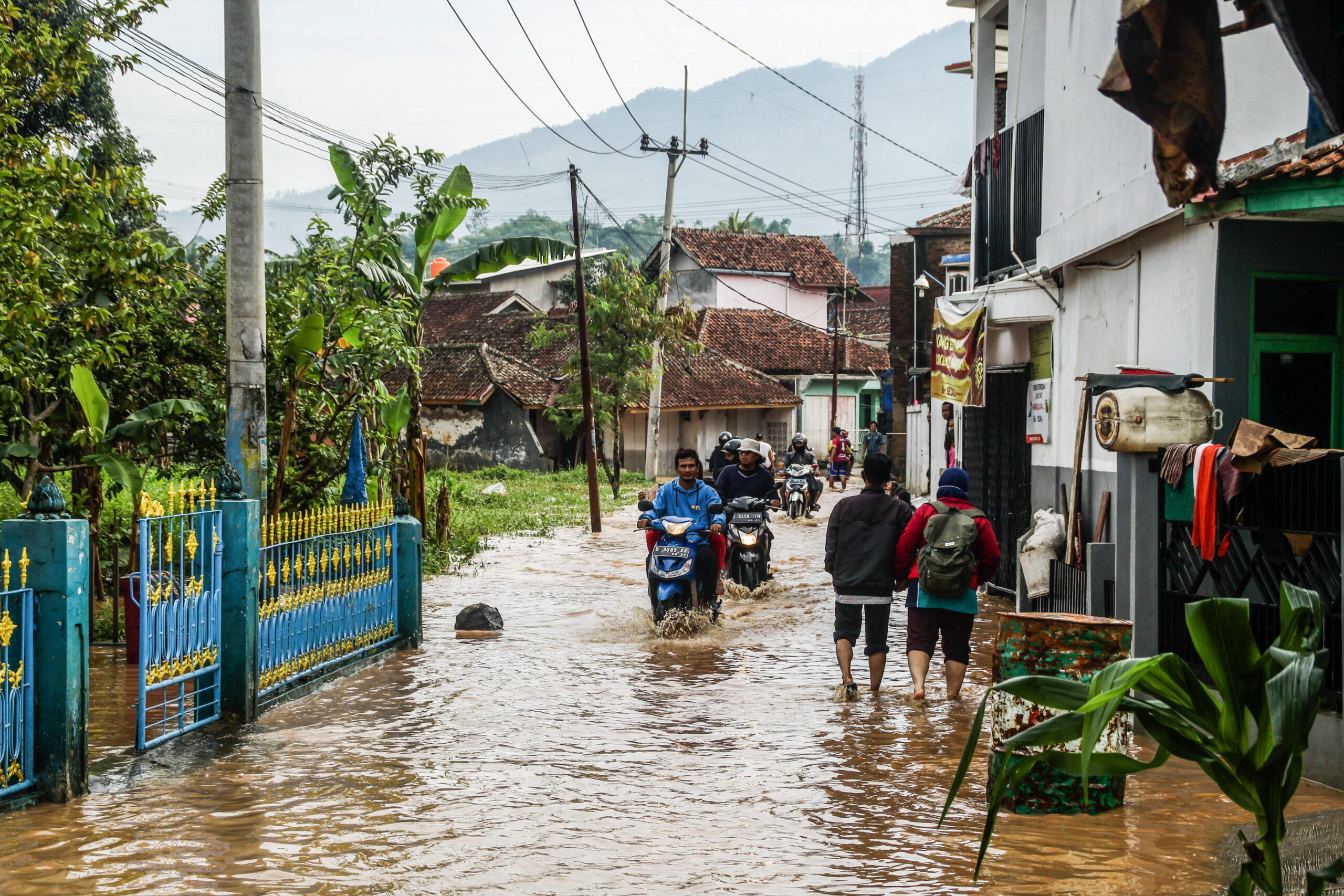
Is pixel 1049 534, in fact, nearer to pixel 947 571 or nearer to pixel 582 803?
pixel 947 571

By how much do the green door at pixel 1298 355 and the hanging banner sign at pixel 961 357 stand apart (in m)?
4.96

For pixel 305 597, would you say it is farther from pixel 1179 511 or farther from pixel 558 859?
pixel 1179 511

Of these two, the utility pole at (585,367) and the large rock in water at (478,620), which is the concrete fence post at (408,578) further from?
the utility pole at (585,367)

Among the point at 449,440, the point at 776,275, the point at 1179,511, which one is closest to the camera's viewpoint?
the point at 1179,511

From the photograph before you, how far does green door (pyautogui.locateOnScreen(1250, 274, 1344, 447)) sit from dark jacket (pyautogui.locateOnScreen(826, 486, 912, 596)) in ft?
8.35

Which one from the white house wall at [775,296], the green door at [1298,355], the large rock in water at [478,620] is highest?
the white house wall at [775,296]

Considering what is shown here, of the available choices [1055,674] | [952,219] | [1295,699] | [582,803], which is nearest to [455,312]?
[952,219]

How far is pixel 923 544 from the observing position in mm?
8734

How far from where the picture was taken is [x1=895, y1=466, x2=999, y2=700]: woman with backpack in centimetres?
834

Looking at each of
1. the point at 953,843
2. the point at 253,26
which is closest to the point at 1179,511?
the point at 953,843

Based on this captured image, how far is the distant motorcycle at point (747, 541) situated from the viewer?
13.7m

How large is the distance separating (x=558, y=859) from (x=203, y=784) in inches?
89.2

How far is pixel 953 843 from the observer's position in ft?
18.6

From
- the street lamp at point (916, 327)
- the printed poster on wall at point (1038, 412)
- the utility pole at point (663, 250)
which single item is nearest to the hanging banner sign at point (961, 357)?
the printed poster on wall at point (1038, 412)
